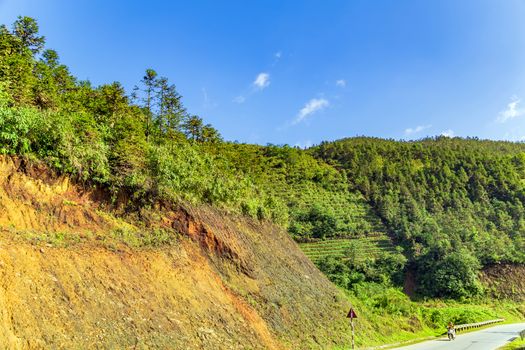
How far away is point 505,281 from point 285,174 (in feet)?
125

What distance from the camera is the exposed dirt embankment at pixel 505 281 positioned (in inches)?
1930

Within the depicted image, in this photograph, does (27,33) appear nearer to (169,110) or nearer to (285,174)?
(169,110)

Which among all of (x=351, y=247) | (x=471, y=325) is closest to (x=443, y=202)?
(x=351, y=247)

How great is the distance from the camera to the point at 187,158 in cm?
2256

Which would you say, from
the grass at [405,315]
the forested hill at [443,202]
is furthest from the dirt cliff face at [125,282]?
the forested hill at [443,202]

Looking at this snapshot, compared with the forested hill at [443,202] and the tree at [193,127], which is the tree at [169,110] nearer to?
the tree at [193,127]

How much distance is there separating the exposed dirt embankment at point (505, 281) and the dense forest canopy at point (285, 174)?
1259 millimetres

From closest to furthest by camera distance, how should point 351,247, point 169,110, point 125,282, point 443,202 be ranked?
1. point 125,282
2. point 169,110
3. point 351,247
4. point 443,202

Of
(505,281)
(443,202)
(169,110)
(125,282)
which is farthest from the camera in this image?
(443,202)

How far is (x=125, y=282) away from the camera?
12359 mm

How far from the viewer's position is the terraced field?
51.2 metres

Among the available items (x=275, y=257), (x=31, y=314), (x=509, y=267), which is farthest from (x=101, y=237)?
(x=509, y=267)

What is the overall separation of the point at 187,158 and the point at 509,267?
49792 millimetres


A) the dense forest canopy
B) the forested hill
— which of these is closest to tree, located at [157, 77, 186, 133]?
the dense forest canopy
